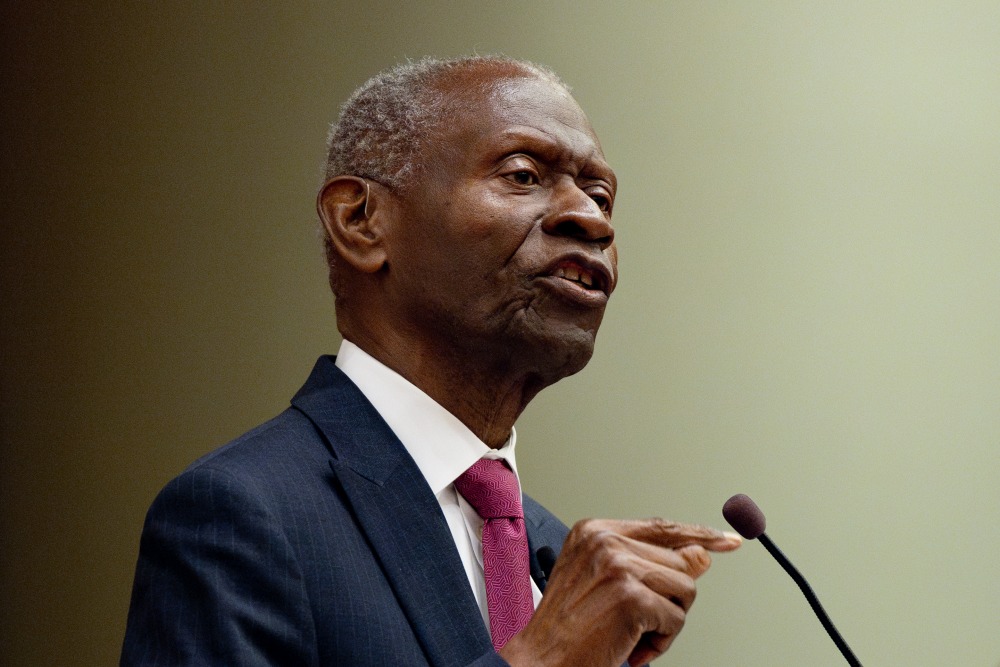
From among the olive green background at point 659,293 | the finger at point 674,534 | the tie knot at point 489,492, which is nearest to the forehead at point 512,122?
the tie knot at point 489,492

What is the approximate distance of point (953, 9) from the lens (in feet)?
7.57

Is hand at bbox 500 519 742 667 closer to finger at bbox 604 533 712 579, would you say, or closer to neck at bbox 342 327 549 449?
finger at bbox 604 533 712 579

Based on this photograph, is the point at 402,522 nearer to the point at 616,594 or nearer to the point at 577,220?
the point at 616,594

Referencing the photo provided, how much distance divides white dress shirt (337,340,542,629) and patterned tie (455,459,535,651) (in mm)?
14

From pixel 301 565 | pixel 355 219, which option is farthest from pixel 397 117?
pixel 301 565

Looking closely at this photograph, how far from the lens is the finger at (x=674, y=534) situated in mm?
1135

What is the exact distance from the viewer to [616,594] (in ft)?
3.59

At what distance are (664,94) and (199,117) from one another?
0.90 m

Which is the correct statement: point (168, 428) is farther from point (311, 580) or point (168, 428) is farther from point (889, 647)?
point (889, 647)

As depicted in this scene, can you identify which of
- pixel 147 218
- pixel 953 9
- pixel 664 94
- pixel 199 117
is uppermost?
pixel 953 9

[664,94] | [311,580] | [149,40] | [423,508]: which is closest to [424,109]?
[423,508]

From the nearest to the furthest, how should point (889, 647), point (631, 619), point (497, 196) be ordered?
point (631, 619), point (497, 196), point (889, 647)

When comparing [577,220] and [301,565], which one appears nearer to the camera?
[301,565]

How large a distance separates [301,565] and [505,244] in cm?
46
